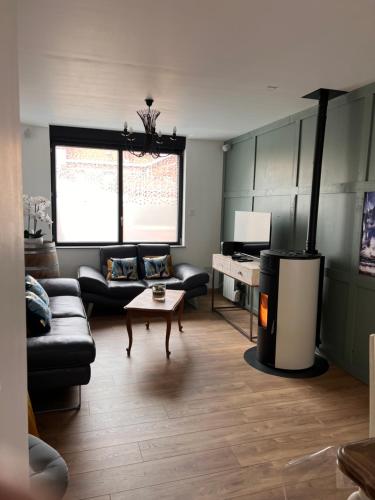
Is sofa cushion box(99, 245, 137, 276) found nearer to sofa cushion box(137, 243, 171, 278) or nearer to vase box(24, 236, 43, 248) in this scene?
sofa cushion box(137, 243, 171, 278)

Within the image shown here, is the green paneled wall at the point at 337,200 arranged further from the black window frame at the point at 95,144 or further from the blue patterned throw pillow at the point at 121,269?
the blue patterned throw pillow at the point at 121,269

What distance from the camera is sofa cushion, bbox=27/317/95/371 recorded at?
7.70 feet

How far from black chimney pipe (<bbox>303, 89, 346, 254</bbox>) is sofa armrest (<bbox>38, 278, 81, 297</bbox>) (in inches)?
97.5

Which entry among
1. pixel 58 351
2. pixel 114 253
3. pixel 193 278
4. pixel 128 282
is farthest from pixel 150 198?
pixel 58 351

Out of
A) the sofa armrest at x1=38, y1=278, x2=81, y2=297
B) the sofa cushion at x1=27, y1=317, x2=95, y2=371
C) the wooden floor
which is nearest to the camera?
the wooden floor

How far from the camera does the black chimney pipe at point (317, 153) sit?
3055mm

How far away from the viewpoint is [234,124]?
14.5 feet

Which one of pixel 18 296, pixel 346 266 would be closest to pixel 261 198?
pixel 346 266

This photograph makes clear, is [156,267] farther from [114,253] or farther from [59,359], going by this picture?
[59,359]

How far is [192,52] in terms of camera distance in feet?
7.80

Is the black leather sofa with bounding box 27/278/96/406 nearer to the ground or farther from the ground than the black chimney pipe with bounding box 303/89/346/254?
nearer to the ground

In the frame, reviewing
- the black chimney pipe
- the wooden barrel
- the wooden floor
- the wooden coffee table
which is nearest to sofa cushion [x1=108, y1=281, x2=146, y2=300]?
the wooden barrel

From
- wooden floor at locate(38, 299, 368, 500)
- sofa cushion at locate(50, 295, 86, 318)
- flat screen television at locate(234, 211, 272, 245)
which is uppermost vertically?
flat screen television at locate(234, 211, 272, 245)

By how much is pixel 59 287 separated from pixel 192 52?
271 centimetres
